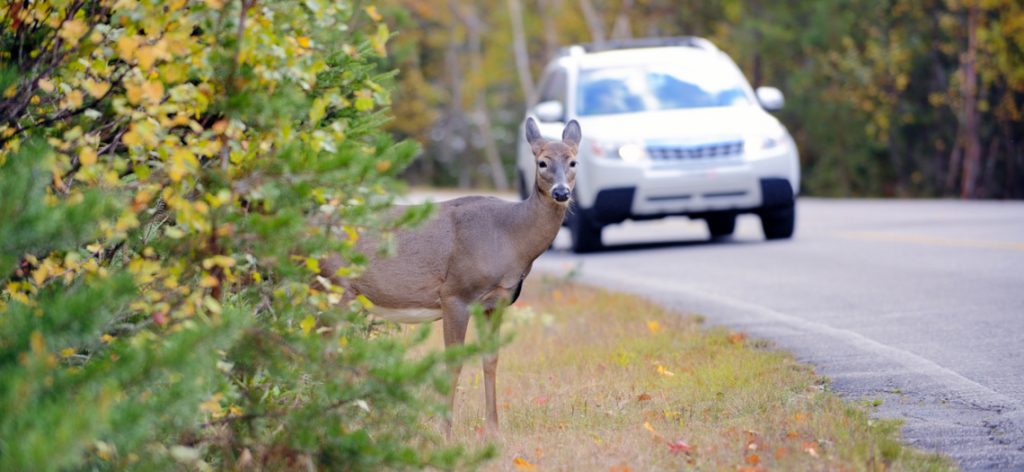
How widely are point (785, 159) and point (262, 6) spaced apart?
1273 centimetres

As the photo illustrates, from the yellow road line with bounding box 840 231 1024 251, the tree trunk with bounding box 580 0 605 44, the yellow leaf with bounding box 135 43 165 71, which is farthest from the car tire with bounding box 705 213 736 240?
the tree trunk with bounding box 580 0 605 44

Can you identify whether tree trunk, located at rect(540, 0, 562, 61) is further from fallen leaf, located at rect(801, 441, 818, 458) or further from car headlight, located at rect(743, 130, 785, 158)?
fallen leaf, located at rect(801, 441, 818, 458)

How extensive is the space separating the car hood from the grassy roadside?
6.26 m

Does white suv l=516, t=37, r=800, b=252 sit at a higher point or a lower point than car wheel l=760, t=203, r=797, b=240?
higher

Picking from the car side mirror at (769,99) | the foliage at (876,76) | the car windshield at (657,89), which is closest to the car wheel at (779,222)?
the car side mirror at (769,99)

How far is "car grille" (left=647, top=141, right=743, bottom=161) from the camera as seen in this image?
59.5ft

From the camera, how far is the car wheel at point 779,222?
62.0ft

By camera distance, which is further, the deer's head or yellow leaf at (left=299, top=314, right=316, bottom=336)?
the deer's head

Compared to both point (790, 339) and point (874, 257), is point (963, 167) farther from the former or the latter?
point (790, 339)

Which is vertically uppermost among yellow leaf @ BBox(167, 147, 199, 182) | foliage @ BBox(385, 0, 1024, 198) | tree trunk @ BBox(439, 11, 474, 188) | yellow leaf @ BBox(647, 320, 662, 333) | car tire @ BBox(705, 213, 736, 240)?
yellow leaf @ BBox(167, 147, 199, 182)

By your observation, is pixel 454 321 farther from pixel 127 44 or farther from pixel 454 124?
pixel 454 124

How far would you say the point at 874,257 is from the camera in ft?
53.6

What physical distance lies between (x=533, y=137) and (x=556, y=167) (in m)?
0.56

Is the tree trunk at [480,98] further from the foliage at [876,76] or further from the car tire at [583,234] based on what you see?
the car tire at [583,234]
